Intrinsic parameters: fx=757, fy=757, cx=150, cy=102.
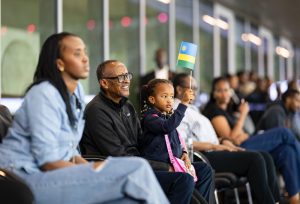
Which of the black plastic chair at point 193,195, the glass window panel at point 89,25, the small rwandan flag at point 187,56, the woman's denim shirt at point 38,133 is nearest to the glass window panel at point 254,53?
the glass window panel at point 89,25

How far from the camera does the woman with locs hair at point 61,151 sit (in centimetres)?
289

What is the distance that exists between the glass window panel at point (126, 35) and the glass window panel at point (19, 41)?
5.80ft

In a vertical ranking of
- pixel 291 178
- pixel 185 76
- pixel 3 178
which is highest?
pixel 185 76

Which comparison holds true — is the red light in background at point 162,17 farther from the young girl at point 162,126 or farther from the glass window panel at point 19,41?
the young girl at point 162,126

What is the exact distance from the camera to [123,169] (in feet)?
9.52

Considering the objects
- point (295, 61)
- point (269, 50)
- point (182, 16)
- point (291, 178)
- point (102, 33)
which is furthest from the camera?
point (295, 61)

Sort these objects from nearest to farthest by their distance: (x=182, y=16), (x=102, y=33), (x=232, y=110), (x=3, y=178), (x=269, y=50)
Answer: (x=3, y=178) → (x=232, y=110) → (x=102, y=33) → (x=182, y=16) → (x=269, y=50)

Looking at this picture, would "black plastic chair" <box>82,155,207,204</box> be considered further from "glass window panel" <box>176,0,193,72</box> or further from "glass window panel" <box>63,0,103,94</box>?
"glass window panel" <box>176,0,193,72</box>

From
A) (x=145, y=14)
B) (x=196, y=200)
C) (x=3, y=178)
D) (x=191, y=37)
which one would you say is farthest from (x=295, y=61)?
(x=3, y=178)

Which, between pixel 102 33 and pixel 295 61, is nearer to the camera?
pixel 102 33

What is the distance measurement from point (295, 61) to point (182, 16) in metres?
10.1

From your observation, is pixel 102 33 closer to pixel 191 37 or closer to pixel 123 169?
pixel 191 37

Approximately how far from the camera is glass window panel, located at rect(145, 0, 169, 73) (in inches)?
378

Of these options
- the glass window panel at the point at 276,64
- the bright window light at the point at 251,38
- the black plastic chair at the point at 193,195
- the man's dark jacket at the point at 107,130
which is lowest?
the black plastic chair at the point at 193,195
